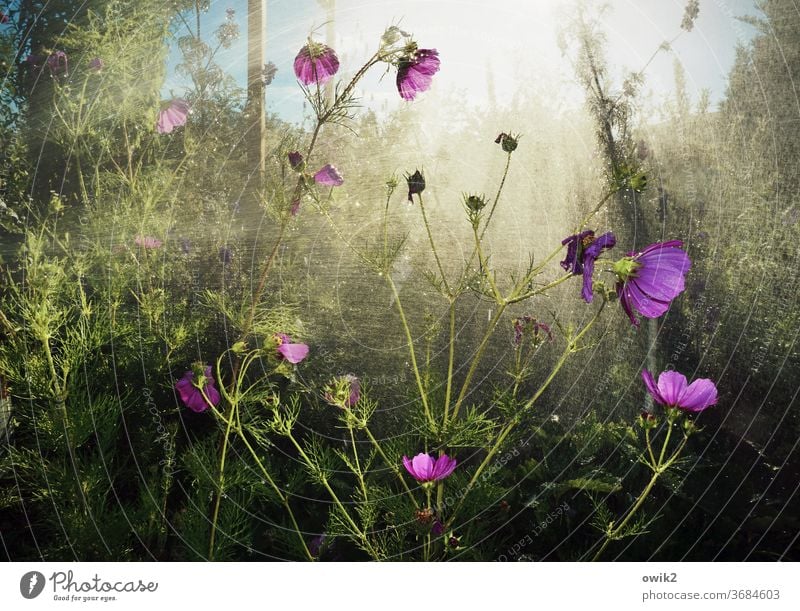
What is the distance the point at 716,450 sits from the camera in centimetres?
92

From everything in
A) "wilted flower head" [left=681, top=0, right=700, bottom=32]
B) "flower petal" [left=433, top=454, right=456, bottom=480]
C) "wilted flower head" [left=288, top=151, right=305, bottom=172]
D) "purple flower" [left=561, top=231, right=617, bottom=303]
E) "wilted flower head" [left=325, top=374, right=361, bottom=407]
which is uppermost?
"wilted flower head" [left=681, top=0, right=700, bottom=32]

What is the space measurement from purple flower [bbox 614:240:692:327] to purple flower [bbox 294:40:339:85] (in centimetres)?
38

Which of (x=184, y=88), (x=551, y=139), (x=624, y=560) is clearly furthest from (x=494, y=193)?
(x=624, y=560)

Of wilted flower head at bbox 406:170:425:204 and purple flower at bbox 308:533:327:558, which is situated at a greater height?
wilted flower head at bbox 406:170:425:204

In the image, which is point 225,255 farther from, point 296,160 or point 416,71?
point 416,71

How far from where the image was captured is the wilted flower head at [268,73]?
0.77m

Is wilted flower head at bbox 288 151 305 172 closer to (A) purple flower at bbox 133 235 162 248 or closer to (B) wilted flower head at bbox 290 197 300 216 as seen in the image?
(B) wilted flower head at bbox 290 197 300 216

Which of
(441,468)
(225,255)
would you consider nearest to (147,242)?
(225,255)

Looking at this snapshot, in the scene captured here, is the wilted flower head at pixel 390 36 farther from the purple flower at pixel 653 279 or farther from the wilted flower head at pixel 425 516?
the wilted flower head at pixel 425 516

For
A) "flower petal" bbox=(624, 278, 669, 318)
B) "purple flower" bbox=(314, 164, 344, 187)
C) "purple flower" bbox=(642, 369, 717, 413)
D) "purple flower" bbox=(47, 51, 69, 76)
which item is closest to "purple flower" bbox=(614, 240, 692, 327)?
"flower petal" bbox=(624, 278, 669, 318)

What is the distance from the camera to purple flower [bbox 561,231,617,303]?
66 cm

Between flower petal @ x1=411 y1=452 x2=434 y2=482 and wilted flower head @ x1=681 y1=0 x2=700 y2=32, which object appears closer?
flower petal @ x1=411 y1=452 x2=434 y2=482

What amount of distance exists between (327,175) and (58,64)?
12.3 inches
